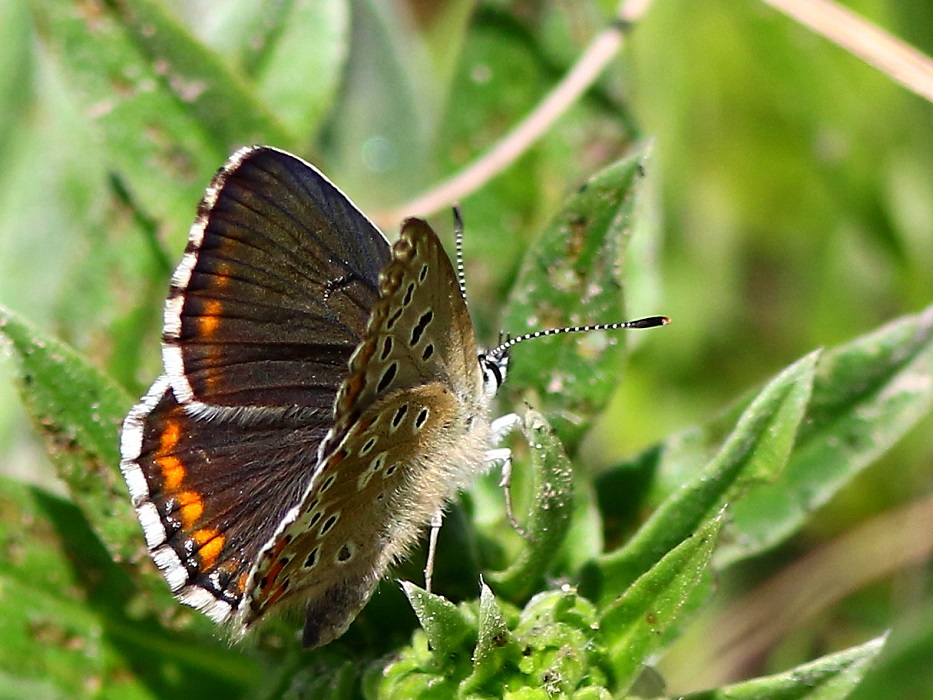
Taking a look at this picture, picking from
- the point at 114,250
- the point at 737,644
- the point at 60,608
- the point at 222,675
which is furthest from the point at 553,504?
the point at 737,644

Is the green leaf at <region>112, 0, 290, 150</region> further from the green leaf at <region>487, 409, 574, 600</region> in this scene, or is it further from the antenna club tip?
the green leaf at <region>487, 409, 574, 600</region>

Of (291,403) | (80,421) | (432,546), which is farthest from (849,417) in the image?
(80,421)

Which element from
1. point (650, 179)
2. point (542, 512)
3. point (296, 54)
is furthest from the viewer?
point (296, 54)

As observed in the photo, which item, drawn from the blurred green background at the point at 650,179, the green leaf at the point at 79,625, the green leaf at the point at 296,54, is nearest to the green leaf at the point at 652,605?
the green leaf at the point at 79,625

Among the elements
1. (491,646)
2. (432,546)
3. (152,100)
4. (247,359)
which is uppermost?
(152,100)

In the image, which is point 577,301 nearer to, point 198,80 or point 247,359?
point 247,359

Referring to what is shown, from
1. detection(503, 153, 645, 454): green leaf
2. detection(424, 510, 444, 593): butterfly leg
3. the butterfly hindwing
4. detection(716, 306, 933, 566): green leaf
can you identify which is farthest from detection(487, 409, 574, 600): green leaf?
detection(716, 306, 933, 566): green leaf
